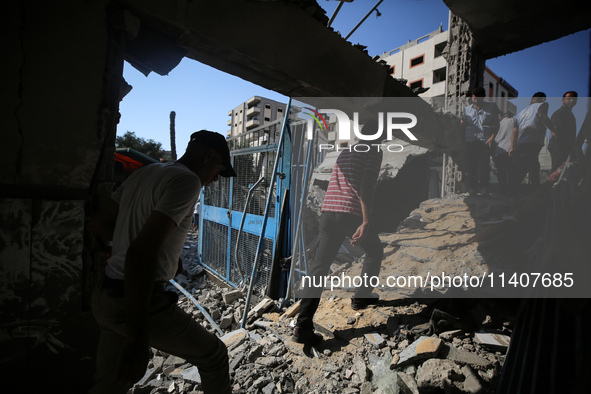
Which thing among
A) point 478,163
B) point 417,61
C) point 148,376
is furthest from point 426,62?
point 148,376

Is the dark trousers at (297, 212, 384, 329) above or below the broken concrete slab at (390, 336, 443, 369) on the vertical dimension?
above

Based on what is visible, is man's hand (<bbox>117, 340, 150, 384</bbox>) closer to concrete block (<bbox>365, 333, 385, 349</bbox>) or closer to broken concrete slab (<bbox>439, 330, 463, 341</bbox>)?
concrete block (<bbox>365, 333, 385, 349</bbox>)

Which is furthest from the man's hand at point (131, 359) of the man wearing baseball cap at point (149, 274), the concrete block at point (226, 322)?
the concrete block at point (226, 322)

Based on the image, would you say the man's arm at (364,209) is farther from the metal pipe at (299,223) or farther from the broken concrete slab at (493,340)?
the broken concrete slab at (493,340)

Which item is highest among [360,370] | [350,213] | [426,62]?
[426,62]

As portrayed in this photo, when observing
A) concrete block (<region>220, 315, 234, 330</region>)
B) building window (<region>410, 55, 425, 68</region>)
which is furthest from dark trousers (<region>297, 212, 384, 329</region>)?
building window (<region>410, 55, 425, 68</region>)

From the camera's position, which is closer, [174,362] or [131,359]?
[131,359]

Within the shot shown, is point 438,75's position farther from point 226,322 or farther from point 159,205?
point 159,205

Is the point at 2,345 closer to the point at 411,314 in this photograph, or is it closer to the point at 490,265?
the point at 411,314

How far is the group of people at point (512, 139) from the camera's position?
3.03m

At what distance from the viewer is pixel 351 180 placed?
9.73 ft

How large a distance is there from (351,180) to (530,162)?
267cm

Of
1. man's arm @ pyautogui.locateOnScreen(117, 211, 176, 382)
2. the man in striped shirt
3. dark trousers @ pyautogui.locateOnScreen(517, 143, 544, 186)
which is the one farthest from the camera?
dark trousers @ pyautogui.locateOnScreen(517, 143, 544, 186)

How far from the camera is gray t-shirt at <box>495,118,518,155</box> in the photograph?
3.91 metres
